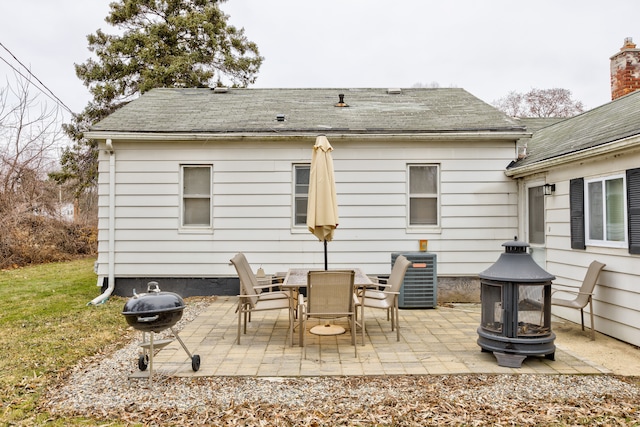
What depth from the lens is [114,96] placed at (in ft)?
55.5

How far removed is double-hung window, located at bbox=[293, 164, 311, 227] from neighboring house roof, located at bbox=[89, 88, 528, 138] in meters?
0.78

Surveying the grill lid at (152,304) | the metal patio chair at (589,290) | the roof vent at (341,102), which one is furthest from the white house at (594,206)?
the grill lid at (152,304)

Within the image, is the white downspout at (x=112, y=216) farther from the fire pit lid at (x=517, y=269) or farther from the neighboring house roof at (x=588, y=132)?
the neighboring house roof at (x=588, y=132)

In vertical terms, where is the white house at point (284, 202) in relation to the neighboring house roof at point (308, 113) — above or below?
below

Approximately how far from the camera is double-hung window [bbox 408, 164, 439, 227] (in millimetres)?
8109

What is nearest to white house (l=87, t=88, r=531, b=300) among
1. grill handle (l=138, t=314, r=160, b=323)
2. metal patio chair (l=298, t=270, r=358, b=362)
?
metal patio chair (l=298, t=270, r=358, b=362)

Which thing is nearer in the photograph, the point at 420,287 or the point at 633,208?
the point at 633,208

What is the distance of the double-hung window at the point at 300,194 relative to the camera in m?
8.13

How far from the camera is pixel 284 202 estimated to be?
317 inches

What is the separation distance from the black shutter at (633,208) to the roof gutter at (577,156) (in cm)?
32

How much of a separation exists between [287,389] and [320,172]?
111 inches

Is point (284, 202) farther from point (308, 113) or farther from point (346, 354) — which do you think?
point (346, 354)

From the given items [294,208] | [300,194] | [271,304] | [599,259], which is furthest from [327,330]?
[599,259]

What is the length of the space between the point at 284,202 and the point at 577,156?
4.83 meters
